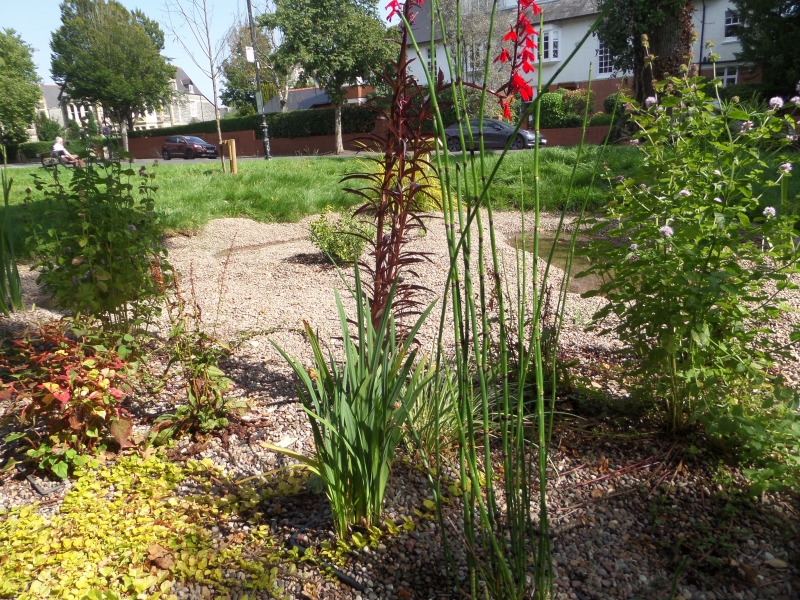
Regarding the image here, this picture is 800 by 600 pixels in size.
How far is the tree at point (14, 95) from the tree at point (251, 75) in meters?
11.8

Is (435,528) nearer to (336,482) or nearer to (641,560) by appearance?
(336,482)

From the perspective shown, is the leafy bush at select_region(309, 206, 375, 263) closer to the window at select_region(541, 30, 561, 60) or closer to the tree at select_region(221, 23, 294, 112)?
the tree at select_region(221, 23, 294, 112)

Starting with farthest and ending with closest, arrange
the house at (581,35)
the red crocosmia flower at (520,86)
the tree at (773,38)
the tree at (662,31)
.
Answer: the house at (581,35), the tree at (773,38), the tree at (662,31), the red crocosmia flower at (520,86)

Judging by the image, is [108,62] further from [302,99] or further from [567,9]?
[567,9]

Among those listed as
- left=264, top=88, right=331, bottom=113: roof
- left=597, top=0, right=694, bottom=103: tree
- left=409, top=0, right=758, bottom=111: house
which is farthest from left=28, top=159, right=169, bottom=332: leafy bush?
left=264, top=88, right=331, bottom=113: roof

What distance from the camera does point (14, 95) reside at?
3472 cm

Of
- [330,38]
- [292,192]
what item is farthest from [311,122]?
[292,192]

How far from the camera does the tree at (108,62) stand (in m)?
37.7

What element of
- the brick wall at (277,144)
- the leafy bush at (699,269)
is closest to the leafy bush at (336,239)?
the leafy bush at (699,269)

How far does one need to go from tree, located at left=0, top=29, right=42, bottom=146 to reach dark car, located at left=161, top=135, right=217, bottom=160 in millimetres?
16261

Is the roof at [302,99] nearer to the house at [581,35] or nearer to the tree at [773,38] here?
the house at [581,35]

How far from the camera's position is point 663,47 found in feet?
34.7

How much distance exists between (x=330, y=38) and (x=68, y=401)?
22.4 metres

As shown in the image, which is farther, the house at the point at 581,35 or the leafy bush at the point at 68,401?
the house at the point at 581,35
